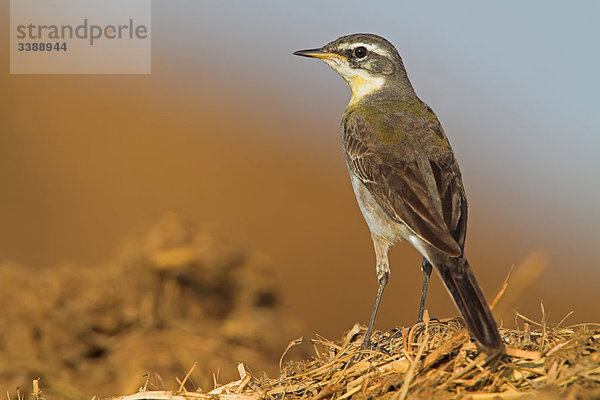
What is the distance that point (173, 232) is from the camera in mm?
7898

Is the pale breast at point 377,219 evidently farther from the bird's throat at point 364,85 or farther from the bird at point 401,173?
the bird's throat at point 364,85

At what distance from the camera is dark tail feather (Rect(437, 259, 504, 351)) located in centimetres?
434

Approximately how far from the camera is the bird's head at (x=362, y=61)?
764 centimetres

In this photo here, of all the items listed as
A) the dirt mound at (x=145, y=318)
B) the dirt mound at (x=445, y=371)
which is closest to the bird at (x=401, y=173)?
the dirt mound at (x=445, y=371)

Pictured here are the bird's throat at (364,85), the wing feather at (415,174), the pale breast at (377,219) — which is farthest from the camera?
the bird's throat at (364,85)

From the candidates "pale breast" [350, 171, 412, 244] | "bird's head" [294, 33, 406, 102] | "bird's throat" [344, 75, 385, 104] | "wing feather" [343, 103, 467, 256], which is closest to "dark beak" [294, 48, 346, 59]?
"bird's head" [294, 33, 406, 102]

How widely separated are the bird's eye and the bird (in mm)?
11

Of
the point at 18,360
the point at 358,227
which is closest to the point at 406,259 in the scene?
the point at 358,227

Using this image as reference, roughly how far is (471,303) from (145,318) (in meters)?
4.11

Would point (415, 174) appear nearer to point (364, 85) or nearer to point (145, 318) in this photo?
point (364, 85)

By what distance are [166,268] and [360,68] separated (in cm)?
305

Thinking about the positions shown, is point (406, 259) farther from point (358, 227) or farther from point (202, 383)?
point (202, 383)

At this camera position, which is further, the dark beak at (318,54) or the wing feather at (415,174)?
the dark beak at (318,54)

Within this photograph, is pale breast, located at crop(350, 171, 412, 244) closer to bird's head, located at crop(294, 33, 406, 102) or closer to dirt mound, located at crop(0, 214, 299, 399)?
bird's head, located at crop(294, 33, 406, 102)
